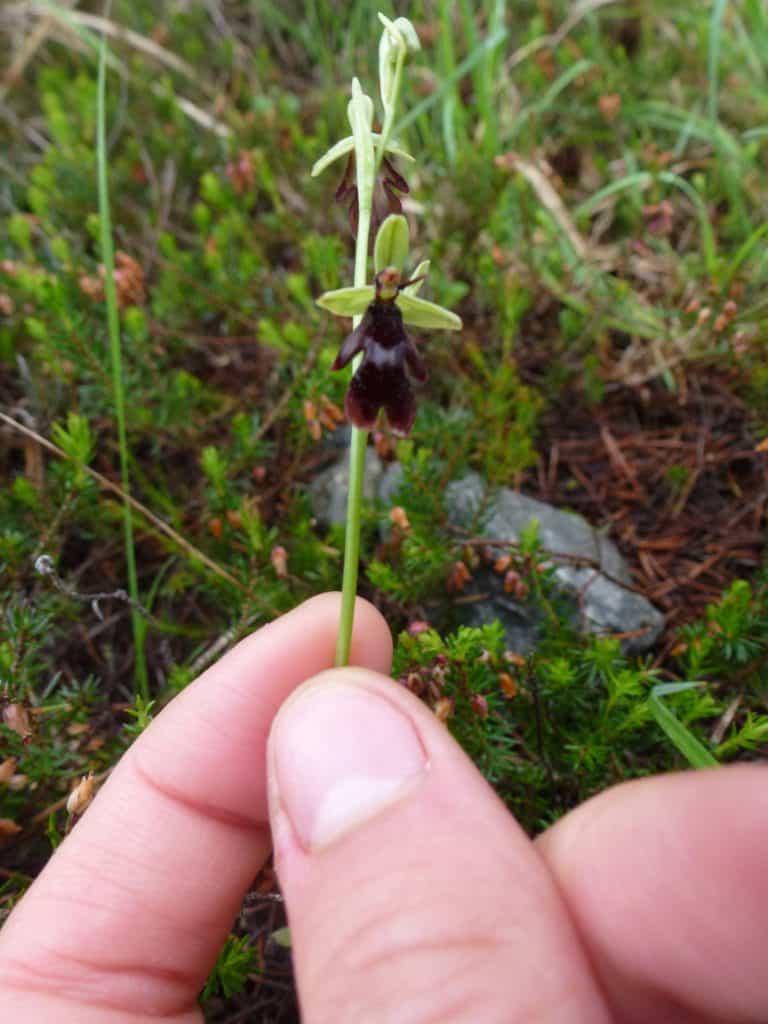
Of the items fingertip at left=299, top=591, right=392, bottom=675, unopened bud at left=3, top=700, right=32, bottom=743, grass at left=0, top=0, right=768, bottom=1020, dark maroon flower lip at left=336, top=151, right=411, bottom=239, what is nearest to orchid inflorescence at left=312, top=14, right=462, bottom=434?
dark maroon flower lip at left=336, top=151, right=411, bottom=239

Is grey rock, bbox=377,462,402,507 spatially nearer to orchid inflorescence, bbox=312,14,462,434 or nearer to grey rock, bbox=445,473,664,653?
grey rock, bbox=445,473,664,653

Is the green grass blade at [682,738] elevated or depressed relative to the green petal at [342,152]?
depressed

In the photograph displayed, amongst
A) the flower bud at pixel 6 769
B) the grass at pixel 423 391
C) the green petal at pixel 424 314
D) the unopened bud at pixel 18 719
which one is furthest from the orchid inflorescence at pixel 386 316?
the flower bud at pixel 6 769

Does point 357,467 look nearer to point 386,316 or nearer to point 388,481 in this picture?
point 386,316

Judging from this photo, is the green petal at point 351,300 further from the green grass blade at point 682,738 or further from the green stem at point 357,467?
the green grass blade at point 682,738

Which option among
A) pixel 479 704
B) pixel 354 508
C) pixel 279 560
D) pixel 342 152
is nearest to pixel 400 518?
pixel 279 560

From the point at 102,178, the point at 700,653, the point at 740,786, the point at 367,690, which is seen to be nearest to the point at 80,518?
the point at 102,178

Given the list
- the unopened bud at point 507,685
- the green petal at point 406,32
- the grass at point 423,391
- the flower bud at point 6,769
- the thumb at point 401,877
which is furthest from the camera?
the grass at point 423,391
